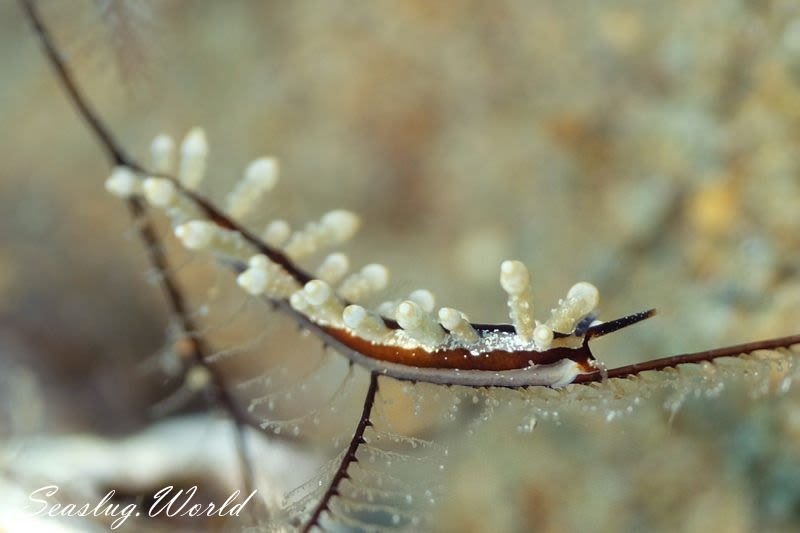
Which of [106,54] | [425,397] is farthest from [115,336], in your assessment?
[425,397]

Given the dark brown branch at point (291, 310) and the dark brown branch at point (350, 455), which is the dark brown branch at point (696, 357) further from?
the dark brown branch at point (350, 455)

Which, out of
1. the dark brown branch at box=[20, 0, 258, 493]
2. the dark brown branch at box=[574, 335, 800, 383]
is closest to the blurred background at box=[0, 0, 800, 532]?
the dark brown branch at box=[20, 0, 258, 493]

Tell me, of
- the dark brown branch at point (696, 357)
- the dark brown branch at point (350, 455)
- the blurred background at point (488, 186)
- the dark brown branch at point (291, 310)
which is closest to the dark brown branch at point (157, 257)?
the dark brown branch at point (291, 310)

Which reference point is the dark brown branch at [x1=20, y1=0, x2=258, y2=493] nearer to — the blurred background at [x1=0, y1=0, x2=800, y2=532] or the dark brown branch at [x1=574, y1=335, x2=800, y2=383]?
the blurred background at [x1=0, y1=0, x2=800, y2=532]

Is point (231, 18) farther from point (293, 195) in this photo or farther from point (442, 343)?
point (442, 343)

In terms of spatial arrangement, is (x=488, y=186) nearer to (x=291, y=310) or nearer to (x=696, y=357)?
(x=291, y=310)

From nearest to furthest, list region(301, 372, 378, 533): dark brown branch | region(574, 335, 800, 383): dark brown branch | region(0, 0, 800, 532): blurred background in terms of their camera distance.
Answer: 1. region(574, 335, 800, 383): dark brown branch
2. region(301, 372, 378, 533): dark brown branch
3. region(0, 0, 800, 532): blurred background
